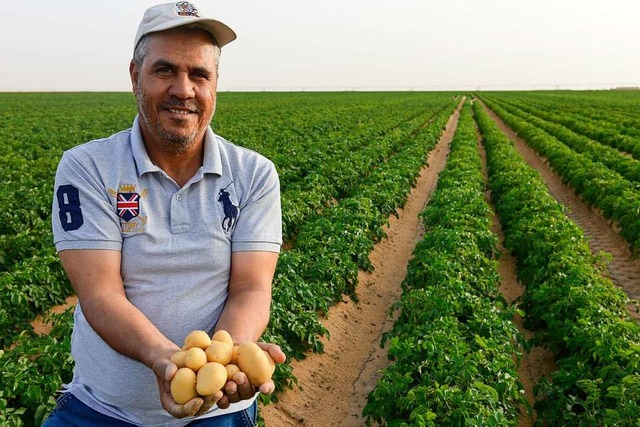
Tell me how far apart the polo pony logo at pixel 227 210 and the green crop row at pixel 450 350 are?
2104mm

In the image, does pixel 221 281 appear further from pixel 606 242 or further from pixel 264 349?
pixel 606 242

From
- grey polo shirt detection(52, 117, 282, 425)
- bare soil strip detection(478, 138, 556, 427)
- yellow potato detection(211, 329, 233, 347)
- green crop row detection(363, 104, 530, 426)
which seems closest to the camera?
yellow potato detection(211, 329, 233, 347)

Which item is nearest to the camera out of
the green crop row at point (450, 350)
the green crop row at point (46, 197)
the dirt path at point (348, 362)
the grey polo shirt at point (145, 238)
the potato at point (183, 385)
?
Result: the potato at point (183, 385)

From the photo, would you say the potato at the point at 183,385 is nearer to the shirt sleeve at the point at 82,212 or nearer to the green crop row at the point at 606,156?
the shirt sleeve at the point at 82,212

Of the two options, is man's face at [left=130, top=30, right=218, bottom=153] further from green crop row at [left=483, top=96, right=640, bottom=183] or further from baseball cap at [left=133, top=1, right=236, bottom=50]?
green crop row at [left=483, top=96, right=640, bottom=183]

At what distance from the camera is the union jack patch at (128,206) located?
2148 millimetres

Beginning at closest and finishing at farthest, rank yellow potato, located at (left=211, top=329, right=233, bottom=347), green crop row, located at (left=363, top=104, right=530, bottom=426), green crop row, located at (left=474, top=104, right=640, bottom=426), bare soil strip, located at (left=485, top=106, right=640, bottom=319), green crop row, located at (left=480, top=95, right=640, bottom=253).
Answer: yellow potato, located at (left=211, top=329, right=233, bottom=347) < green crop row, located at (left=363, top=104, right=530, bottom=426) < green crop row, located at (left=474, top=104, right=640, bottom=426) < bare soil strip, located at (left=485, top=106, right=640, bottom=319) < green crop row, located at (left=480, top=95, right=640, bottom=253)

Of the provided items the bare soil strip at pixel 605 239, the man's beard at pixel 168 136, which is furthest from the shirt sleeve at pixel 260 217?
the bare soil strip at pixel 605 239

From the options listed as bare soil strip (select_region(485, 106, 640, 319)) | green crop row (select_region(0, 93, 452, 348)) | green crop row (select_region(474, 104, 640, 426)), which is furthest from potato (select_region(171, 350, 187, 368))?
bare soil strip (select_region(485, 106, 640, 319))

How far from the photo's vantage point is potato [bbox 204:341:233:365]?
1.86 meters

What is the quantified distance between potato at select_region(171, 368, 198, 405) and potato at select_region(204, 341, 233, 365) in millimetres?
100

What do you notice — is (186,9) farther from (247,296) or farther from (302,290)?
(302,290)

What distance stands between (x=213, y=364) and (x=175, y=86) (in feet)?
3.67

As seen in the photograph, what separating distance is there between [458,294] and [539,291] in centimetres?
101
